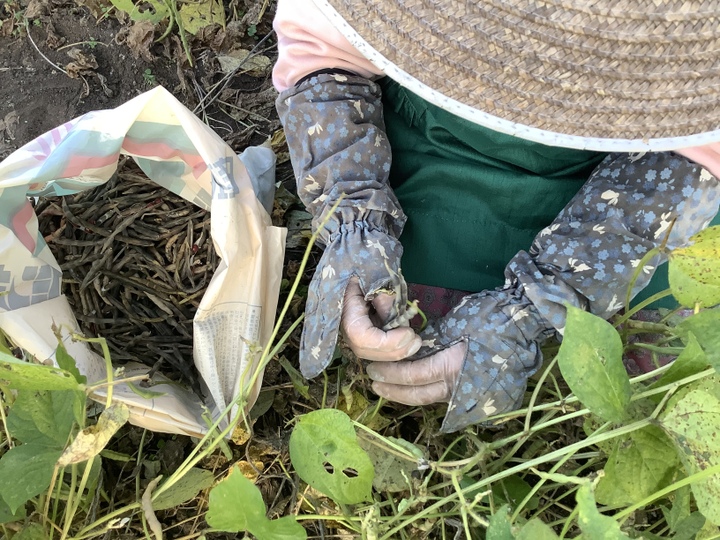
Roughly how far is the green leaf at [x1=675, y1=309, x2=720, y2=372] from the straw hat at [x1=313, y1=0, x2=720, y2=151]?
0.48ft

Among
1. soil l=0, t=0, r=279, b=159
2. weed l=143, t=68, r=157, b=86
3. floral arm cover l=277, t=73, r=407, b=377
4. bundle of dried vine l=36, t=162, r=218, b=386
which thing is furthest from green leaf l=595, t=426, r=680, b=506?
weed l=143, t=68, r=157, b=86

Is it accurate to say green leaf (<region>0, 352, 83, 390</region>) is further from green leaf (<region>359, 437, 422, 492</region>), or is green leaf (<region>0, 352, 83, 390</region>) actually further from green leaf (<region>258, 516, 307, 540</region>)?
green leaf (<region>359, 437, 422, 492</region>)

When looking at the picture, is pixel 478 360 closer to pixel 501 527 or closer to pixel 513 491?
pixel 513 491

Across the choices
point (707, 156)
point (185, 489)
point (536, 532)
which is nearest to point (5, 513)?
point (185, 489)

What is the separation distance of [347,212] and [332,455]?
332mm

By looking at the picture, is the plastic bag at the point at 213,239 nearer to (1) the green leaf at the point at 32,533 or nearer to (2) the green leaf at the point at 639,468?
(1) the green leaf at the point at 32,533

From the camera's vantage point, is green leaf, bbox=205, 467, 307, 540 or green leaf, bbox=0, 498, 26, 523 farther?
green leaf, bbox=0, 498, 26, 523

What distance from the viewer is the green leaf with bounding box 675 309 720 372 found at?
1.62 ft

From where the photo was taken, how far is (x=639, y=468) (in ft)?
1.78

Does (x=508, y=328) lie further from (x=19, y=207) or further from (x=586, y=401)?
(x=19, y=207)

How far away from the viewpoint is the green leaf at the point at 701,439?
459 mm

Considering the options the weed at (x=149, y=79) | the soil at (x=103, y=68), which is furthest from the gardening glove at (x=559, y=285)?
the weed at (x=149, y=79)

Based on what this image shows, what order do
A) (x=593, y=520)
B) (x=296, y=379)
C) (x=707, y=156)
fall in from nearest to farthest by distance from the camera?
(x=593, y=520) < (x=707, y=156) < (x=296, y=379)

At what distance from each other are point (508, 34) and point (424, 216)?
1.67 ft
